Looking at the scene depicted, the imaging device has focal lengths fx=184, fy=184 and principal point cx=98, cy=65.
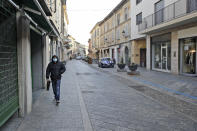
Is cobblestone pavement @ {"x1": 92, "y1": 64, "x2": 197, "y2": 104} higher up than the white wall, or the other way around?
the white wall

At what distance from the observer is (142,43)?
2467 cm

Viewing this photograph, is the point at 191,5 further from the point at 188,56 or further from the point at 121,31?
the point at 121,31

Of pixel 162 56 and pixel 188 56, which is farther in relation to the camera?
pixel 162 56

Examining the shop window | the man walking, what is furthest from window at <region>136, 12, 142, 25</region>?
the man walking

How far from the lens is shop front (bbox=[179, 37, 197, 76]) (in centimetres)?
1338

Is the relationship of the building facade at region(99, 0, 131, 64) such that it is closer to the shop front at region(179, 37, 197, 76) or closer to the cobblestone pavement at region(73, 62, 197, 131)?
the shop front at region(179, 37, 197, 76)

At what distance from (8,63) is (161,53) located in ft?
52.2

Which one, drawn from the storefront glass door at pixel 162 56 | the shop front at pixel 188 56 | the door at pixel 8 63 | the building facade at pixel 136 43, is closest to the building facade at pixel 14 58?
the door at pixel 8 63

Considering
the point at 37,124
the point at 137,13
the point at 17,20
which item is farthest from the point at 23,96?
the point at 137,13

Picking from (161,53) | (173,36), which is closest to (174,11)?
(173,36)

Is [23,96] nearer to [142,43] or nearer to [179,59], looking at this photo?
[179,59]

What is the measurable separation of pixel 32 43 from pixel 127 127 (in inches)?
244

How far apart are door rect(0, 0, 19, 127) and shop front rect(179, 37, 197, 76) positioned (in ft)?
40.8

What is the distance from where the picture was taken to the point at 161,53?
1788cm
